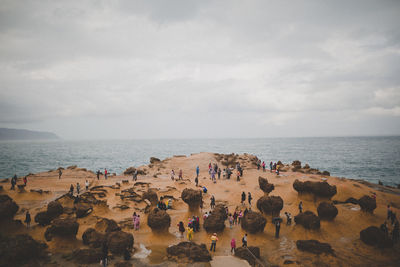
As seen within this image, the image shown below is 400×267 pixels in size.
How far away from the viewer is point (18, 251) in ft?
33.7

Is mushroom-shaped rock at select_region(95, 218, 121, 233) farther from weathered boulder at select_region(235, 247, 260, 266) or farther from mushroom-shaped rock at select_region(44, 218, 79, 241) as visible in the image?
weathered boulder at select_region(235, 247, 260, 266)

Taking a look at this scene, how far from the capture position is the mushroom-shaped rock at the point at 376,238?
13.9 metres

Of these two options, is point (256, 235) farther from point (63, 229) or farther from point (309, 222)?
point (63, 229)

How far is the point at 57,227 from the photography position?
43.3 feet

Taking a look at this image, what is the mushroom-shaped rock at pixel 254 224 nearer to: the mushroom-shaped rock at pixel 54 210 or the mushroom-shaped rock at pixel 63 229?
the mushroom-shaped rock at pixel 63 229

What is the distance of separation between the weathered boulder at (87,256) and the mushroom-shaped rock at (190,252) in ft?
12.8

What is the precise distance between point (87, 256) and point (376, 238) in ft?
59.8

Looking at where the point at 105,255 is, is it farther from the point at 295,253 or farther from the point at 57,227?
the point at 295,253

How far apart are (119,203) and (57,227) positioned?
396 inches

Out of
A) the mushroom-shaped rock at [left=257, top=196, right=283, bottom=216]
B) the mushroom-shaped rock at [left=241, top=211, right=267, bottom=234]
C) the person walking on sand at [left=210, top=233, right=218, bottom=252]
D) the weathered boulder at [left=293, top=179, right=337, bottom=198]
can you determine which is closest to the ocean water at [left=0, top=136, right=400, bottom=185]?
the weathered boulder at [left=293, top=179, right=337, bottom=198]

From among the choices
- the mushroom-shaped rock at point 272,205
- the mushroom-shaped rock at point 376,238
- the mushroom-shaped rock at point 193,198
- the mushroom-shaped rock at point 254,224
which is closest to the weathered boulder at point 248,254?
the mushroom-shaped rock at point 254,224

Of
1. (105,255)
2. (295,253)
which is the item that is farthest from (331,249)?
(105,255)

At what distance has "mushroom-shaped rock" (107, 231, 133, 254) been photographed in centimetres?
1211

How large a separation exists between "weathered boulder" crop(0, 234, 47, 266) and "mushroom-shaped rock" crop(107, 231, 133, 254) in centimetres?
353
